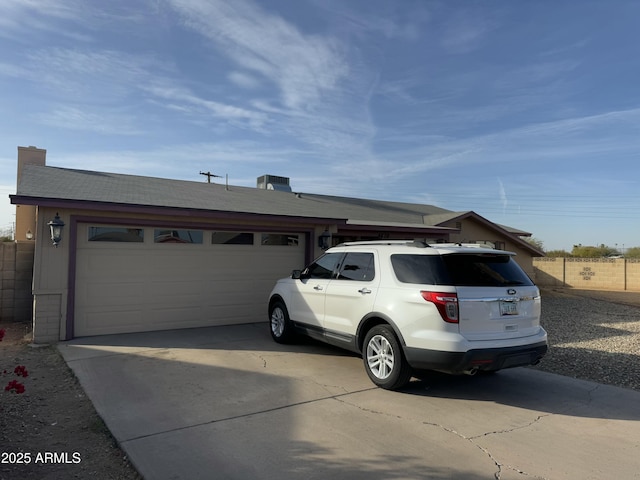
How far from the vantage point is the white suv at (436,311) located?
5.02 metres

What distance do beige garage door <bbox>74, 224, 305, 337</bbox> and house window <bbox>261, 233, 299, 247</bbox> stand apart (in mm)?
14

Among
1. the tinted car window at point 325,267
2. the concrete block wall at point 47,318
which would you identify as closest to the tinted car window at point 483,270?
the tinted car window at point 325,267

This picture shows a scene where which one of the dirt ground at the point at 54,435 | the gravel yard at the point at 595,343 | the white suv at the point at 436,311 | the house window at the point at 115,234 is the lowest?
the dirt ground at the point at 54,435

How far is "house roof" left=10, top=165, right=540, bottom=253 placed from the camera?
8.09 m

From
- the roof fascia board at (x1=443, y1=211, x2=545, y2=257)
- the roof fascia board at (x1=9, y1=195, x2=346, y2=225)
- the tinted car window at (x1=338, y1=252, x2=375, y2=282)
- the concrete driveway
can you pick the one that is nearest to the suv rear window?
the tinted car window at (x1=338, y1=252, x2=375, y2=282)

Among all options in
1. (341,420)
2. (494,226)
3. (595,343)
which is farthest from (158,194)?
(494,226)

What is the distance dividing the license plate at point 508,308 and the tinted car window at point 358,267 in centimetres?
170

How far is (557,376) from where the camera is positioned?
6500 mm

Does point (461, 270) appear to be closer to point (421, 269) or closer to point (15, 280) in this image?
point (421, 269)

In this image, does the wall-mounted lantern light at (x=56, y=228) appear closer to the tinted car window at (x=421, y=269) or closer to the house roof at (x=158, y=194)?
the house roof at (x=158, y=194)

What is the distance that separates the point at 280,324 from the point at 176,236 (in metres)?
3.10

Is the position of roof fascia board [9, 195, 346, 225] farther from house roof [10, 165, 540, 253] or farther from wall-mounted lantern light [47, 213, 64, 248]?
wall-mounted lantern light [47, 213, 64, 248]

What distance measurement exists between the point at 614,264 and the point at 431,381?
24838mm

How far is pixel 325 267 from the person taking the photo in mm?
7383
